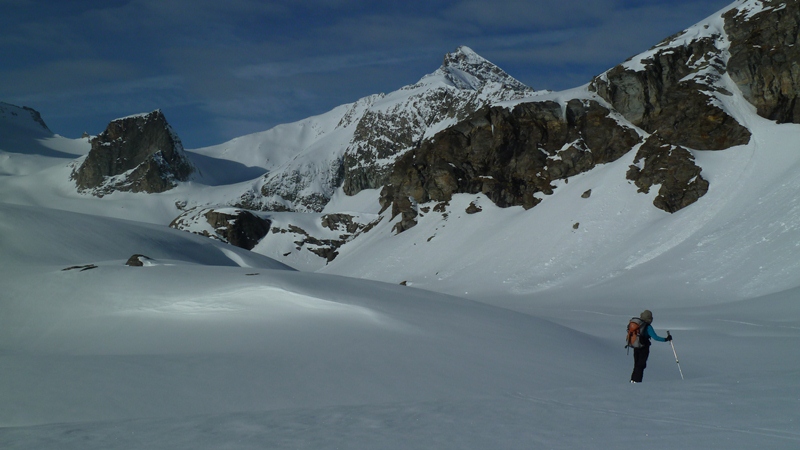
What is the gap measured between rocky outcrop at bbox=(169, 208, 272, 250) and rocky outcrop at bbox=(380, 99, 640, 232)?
158ft

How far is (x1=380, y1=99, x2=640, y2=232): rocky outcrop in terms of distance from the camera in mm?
55219

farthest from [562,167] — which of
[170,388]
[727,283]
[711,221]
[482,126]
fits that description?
[170,388]

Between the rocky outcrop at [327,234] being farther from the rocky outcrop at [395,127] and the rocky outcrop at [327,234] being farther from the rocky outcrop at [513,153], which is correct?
the rocky outcrop at [513,153]

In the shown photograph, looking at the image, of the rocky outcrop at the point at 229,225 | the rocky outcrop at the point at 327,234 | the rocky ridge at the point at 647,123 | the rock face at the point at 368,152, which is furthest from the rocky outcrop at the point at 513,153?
the rock face at the point at 368,152

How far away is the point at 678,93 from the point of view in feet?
167

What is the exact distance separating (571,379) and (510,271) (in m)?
35.2

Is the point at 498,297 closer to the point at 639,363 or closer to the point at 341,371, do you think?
the point at 639,363

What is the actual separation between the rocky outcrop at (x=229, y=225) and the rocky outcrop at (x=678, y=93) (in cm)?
7226

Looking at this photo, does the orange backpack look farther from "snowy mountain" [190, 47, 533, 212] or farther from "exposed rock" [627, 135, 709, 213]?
"snowy mountain" [190, 47, 533, 212]

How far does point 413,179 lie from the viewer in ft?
222

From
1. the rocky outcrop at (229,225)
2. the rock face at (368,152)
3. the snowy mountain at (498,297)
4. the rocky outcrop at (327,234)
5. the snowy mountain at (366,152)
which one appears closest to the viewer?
the snowy mountain at (498,297)

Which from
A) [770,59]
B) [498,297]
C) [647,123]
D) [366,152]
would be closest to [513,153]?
[647,123]

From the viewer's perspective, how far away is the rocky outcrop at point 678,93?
4738cm

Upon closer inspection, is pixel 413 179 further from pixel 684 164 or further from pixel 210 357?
pixel 210 357
